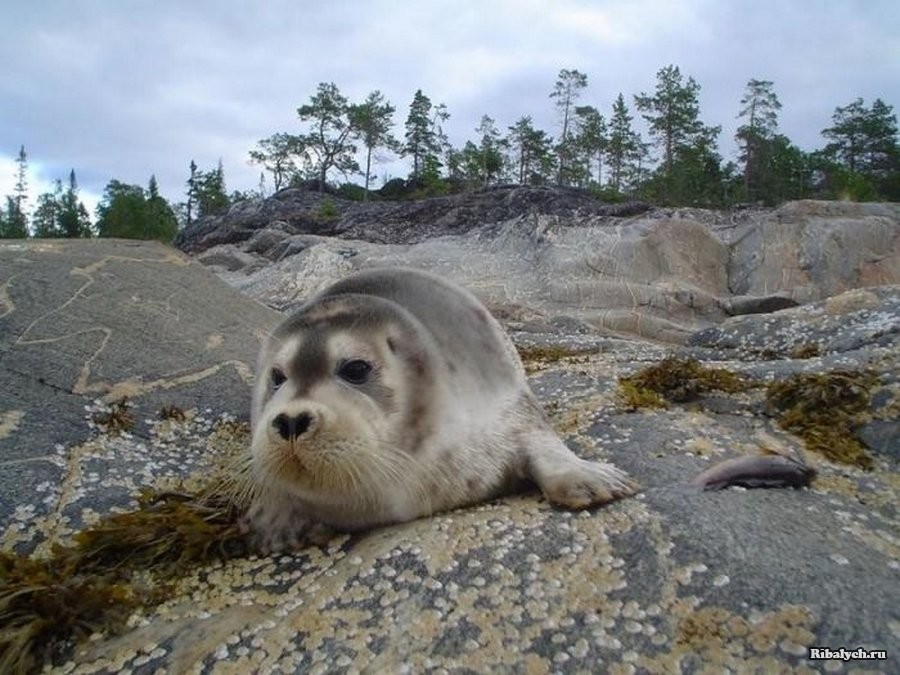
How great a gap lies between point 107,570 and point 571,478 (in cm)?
206

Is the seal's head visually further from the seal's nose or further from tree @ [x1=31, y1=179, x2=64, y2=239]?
tree @ [x1=31, y1=179, x2=64, y2=239]

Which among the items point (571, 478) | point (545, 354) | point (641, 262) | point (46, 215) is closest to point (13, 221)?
point (46, 215)

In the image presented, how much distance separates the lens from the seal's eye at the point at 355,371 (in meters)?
3.29

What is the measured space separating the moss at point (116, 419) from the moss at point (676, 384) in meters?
3.27

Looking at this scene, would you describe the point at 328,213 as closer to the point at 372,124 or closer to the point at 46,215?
the point at 372,124

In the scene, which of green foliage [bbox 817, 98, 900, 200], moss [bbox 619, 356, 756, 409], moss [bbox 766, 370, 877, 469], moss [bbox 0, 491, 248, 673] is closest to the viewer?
moss [bbox 0, 491, 248, 673]

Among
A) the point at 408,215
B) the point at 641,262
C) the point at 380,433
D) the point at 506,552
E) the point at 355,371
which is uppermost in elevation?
the point at 408,215

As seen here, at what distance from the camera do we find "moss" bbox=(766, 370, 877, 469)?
3980 mm

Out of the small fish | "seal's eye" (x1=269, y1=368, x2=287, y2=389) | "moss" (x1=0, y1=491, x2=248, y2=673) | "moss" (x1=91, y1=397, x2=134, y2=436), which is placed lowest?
"moss" (x1=0, y1=491, x2=248, y2=673)

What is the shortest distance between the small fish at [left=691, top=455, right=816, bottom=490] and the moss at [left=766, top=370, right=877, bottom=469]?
21.4 inches

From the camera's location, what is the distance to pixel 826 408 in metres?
4.37

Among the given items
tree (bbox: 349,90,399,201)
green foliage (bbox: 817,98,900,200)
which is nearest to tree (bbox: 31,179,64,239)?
tree (bbox: 349,90,399,201)

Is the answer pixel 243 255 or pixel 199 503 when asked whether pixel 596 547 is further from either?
pixel 243 255

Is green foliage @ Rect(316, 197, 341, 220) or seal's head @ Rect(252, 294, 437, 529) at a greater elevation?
green foliage @ Rect(316, 197, 341, 220)
